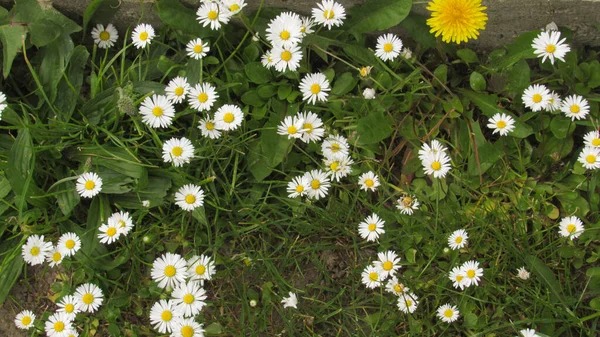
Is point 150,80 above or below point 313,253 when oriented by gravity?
above

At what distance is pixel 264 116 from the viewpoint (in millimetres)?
2570

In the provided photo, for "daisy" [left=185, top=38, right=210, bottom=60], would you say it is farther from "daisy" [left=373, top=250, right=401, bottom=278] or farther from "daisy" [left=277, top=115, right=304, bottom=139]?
"daisy" [left=373, top=250, right=401, bottom=278]

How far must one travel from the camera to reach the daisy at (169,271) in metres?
2.47

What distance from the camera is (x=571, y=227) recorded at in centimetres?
238

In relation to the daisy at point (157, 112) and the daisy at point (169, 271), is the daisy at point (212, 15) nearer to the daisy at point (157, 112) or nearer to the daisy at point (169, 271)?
the daisy at point (157, 112)

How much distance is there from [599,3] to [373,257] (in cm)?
A: 131

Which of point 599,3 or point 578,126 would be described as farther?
point 578,126

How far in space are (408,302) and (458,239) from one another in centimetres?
31

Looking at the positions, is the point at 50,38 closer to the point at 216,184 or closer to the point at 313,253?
the point at 216,184

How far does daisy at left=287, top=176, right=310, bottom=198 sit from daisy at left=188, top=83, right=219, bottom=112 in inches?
18.0

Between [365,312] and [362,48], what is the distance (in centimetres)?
107

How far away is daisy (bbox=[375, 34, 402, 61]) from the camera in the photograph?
8.21ft

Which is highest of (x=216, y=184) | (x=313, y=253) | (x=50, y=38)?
(x=50, y=38)

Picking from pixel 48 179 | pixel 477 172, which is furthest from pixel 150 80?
pixel 477 172
